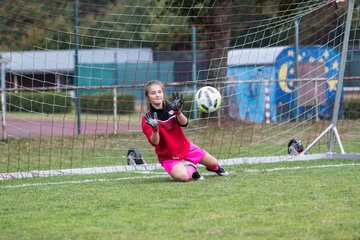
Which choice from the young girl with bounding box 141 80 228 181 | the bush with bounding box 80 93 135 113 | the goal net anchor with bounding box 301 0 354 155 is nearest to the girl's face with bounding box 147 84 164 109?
the young girl with bounding box 141 80 228 181

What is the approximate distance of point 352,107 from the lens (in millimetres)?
19328

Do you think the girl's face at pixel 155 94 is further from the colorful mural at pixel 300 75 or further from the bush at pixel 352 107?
the bush at pixel 352 107

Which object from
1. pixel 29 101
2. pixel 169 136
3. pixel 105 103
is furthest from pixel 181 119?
pixel 105 103

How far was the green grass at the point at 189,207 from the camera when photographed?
5570mm

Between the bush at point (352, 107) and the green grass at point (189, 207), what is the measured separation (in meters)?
9.84

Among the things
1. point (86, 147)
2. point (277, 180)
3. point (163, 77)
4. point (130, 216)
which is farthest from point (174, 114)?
point (163, 77)

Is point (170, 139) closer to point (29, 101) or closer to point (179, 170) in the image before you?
point (179, 170)

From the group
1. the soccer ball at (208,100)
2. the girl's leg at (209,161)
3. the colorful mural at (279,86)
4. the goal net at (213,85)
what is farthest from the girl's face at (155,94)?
the colorful mural at (279,86)

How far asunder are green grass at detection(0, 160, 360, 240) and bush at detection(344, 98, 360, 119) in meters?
9.84

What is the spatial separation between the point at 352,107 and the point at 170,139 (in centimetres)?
1139

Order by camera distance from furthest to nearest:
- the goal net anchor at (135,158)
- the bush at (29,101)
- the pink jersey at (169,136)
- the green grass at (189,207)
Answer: the bush at (29,101), the goal net anchor at (135,158), the pink jersey at (169,136), the green grass at (189,207)

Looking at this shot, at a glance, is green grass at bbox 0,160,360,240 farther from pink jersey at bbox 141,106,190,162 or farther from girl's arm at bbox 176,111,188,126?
girl's arm at bbox 176,111,188,126

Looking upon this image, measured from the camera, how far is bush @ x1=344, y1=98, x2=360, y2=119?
61.9 feet

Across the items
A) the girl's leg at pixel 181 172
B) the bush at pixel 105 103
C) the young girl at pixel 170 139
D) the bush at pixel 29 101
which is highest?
the young girl at pixel 170 139
